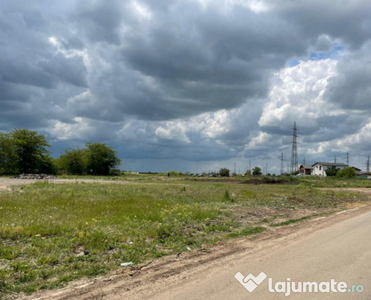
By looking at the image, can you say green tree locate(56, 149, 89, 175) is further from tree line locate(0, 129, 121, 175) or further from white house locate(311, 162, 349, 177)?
white house locate(311, 162, 349, 177)

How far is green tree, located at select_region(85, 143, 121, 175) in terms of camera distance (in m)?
87.2

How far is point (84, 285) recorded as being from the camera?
18.4 ft

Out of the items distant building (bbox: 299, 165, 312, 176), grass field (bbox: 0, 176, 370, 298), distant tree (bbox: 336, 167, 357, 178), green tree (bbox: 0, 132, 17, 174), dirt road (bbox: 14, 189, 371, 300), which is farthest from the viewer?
distant building (bbox: 299, 165, 312, 176)

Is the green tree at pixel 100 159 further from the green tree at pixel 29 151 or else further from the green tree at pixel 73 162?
the green tree at pixel 29 151

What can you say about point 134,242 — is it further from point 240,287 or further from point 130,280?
point 240,287

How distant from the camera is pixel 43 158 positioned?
73.0 m

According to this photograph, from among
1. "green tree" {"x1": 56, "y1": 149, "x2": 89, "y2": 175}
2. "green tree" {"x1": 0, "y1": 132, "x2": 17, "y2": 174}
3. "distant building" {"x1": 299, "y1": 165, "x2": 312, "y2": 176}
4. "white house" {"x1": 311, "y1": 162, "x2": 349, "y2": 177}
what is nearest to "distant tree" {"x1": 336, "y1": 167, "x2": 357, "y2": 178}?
"white house" {"x1": 311, "y1": 162, "x2": 349, "y2": 177}

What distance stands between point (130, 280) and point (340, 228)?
9.10 metres

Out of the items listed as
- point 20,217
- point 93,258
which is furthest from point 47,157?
point 93,258

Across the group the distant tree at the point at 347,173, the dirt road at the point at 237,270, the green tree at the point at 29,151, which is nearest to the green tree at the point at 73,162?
the green tree at the point at 29,151

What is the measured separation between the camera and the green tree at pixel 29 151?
224 feet

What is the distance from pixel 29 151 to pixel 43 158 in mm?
3733

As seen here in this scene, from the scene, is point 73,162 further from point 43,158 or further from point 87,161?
point 43,158

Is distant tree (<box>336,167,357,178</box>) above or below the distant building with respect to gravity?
below
